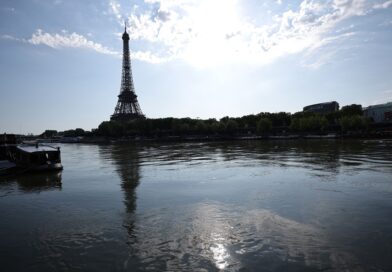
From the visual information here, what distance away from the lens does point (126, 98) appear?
16875cm

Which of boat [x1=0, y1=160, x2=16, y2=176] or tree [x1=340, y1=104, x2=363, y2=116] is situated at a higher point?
tree [x1=340, y1=104, x2=363, y2=116]

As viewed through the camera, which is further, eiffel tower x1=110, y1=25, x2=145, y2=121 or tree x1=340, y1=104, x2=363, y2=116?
eiffel tower x1=110, y1=25, x2=145, y2=121

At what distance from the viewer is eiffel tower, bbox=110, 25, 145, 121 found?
6288 inches

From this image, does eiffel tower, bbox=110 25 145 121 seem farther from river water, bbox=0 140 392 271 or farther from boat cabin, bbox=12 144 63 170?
river water, bbox=0 140 392 271

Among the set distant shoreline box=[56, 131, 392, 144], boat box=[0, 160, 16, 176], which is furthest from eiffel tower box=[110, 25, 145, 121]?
boat box=[0, 160, 16, 176]

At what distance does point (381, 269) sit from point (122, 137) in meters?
162

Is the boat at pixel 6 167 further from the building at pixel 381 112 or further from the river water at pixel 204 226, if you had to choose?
the building at pixel 381 112

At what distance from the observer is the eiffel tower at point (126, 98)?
524 feet

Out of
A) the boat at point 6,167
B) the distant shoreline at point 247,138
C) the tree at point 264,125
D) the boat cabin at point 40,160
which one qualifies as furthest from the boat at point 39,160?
the tree at point 264,125

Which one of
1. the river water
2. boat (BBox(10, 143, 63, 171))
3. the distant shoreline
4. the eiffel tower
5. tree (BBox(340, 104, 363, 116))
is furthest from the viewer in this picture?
the eiffel tower

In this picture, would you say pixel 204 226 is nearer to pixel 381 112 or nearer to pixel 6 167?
pixel 6 167

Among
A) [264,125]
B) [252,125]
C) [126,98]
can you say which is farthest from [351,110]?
[126,98]

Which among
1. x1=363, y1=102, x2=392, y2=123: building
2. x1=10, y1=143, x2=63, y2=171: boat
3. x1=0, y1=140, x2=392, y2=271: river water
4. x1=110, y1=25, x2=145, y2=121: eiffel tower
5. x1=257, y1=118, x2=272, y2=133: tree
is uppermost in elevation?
x1=110, y1=25, x2=145, y2=121: eiffel tower

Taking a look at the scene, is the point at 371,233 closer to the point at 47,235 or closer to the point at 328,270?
the point at 328,270
